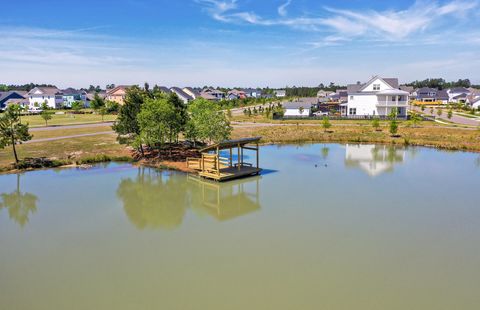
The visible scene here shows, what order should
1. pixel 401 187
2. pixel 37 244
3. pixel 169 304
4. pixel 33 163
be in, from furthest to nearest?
pixel 33 163 → pixel 401 187 → pixel 37 244 → pixel 169 304

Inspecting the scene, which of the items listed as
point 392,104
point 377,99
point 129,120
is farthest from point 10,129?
point 392,104

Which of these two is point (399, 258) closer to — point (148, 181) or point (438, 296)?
point (438, 296)

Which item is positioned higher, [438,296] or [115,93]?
[115,93]

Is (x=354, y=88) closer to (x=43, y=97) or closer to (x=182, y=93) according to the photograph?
(x=182, y=93)

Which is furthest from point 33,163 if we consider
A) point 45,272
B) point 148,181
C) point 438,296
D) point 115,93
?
point 115,93

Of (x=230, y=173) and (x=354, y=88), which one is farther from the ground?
(x=354, y=88)

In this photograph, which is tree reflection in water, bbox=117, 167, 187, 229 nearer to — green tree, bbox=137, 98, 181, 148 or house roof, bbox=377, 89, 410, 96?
green tree, bbox=137, 98, 181, 148

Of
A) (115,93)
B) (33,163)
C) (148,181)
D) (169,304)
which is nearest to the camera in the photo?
(169,304)
